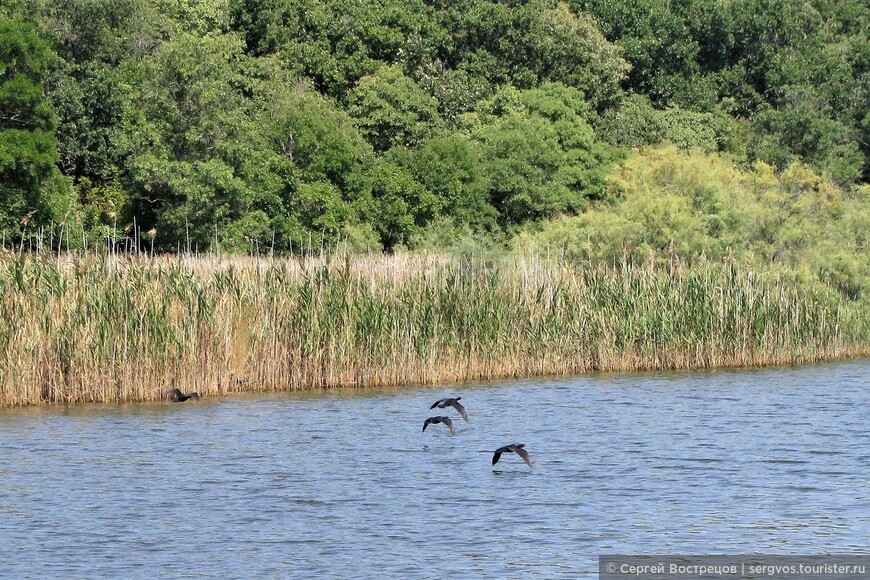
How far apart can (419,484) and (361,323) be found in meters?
6.72

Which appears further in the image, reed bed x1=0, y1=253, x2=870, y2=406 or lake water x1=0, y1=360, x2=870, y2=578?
reed bed x1=0, y1=253, x2=870, y2=406

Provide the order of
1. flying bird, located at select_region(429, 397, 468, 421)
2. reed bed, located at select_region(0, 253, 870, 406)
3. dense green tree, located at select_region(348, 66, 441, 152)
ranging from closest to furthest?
flying bird, located at select_region(429, 397, 468, 421)
reed bed, located at select_region(0, 253, 870, 406)
dense green tree, located at select_region(348, 66, 441, 152)

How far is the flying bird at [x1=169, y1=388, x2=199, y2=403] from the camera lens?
62.3ft

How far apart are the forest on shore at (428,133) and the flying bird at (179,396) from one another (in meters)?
9.42

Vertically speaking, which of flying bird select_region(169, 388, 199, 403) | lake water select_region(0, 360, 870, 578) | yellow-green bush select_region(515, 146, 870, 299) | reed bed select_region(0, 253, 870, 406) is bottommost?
lake water select_region(0, 360, 870, 578)

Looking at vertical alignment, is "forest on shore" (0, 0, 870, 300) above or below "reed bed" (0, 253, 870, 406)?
above

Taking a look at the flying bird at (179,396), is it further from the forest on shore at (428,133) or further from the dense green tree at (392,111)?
the dense green tree at (392,111)

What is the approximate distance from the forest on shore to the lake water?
25.4 feet

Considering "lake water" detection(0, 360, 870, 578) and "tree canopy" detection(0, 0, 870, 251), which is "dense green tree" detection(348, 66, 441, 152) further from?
"lake water" detection(0, 360, 870, 578)

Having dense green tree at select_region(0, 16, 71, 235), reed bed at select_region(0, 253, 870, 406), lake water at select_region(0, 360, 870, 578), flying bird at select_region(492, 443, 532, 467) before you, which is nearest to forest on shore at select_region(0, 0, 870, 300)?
dense green tree at select_region(0, 16, 71, 235)

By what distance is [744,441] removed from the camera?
1706 centimetres

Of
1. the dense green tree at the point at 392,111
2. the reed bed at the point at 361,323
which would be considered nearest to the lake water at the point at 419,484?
the reed bed at the point at 361,323

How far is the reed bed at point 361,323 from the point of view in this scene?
18.5 m

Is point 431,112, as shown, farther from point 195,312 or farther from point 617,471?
point 617,471
